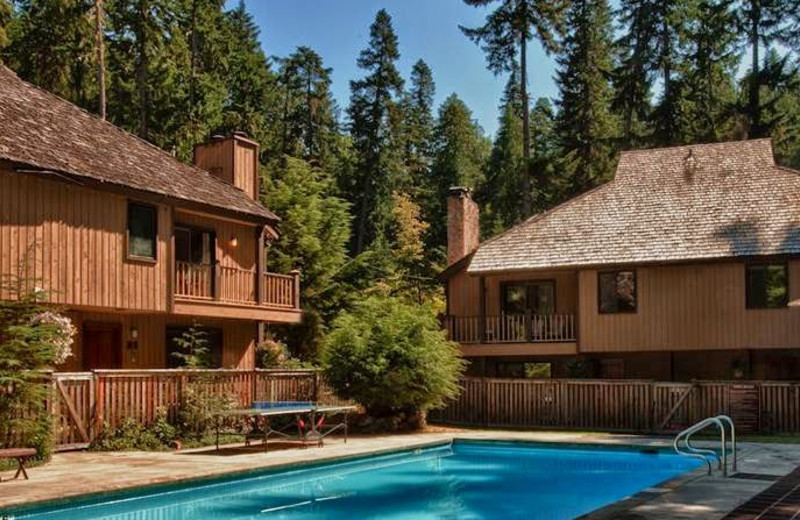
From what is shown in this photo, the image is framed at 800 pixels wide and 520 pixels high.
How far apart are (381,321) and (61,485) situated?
1174 centimetres

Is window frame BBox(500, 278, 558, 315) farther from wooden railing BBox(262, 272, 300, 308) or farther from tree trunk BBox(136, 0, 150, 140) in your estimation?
tree trunk BBox(136, 0, 150, 140)

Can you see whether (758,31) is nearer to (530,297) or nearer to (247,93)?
(530,297)

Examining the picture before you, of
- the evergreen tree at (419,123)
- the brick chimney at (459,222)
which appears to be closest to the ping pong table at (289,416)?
the brick chimney at (459,222)

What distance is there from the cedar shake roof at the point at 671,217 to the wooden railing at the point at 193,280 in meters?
9.19

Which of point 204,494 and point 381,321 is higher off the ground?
point 381,321

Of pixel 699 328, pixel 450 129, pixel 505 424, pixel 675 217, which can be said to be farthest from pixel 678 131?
pixel 450 129

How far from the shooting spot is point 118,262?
2120cm

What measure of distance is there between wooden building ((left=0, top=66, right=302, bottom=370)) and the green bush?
359 cm

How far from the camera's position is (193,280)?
77.6 feet

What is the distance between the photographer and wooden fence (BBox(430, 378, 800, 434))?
861 inches

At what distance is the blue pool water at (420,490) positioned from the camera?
12.5 m

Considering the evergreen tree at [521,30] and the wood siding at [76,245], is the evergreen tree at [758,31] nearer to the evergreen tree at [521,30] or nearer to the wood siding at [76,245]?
the evergreen tree at [521,30]

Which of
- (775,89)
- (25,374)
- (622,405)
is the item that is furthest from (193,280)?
(775,89)

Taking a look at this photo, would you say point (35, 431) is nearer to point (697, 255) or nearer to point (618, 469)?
point (618, 469)
